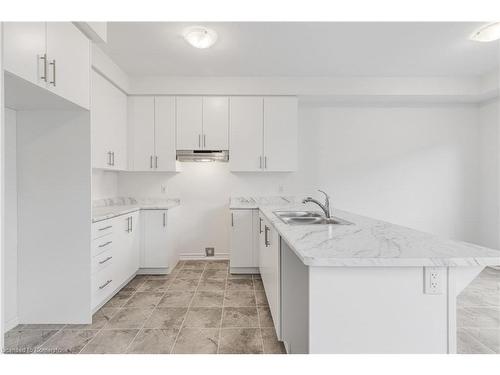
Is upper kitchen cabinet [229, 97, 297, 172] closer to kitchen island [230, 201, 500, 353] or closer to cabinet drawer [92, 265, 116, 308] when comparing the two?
cabinet drawer [92, 265, 116, 308]

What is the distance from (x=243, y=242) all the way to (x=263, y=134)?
4.76ft

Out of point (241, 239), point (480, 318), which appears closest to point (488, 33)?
point (480, 318)

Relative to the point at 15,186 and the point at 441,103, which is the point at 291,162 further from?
the point at 15,186

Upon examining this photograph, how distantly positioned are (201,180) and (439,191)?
141 inches

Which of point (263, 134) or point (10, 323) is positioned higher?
point (263, 134)

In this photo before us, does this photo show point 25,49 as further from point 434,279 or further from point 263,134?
point 263,134

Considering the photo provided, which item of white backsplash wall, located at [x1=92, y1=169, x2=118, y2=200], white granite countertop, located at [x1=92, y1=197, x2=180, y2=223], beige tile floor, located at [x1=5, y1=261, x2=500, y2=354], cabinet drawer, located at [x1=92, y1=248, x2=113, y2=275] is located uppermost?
white backsplash wall, located at [x1=92, y1=169, x2=118, y2=200]

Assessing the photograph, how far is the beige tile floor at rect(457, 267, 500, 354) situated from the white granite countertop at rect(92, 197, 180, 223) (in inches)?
119


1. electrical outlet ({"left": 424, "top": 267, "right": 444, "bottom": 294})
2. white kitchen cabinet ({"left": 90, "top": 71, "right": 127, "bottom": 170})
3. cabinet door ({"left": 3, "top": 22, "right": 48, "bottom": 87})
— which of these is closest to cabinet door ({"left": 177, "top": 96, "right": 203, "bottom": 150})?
white kitchen cabinet ({"left": 90, "top": 71, "right": 127, "bottom": 170})

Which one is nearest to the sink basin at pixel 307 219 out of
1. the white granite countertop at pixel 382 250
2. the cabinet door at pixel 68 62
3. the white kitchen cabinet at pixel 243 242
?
the white granite countertop at pixel 382 250

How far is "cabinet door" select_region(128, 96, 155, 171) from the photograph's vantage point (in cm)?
372

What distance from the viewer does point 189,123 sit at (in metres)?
3.74

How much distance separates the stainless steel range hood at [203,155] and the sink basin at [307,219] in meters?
1.35

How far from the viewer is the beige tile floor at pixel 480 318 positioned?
1.98 metres
